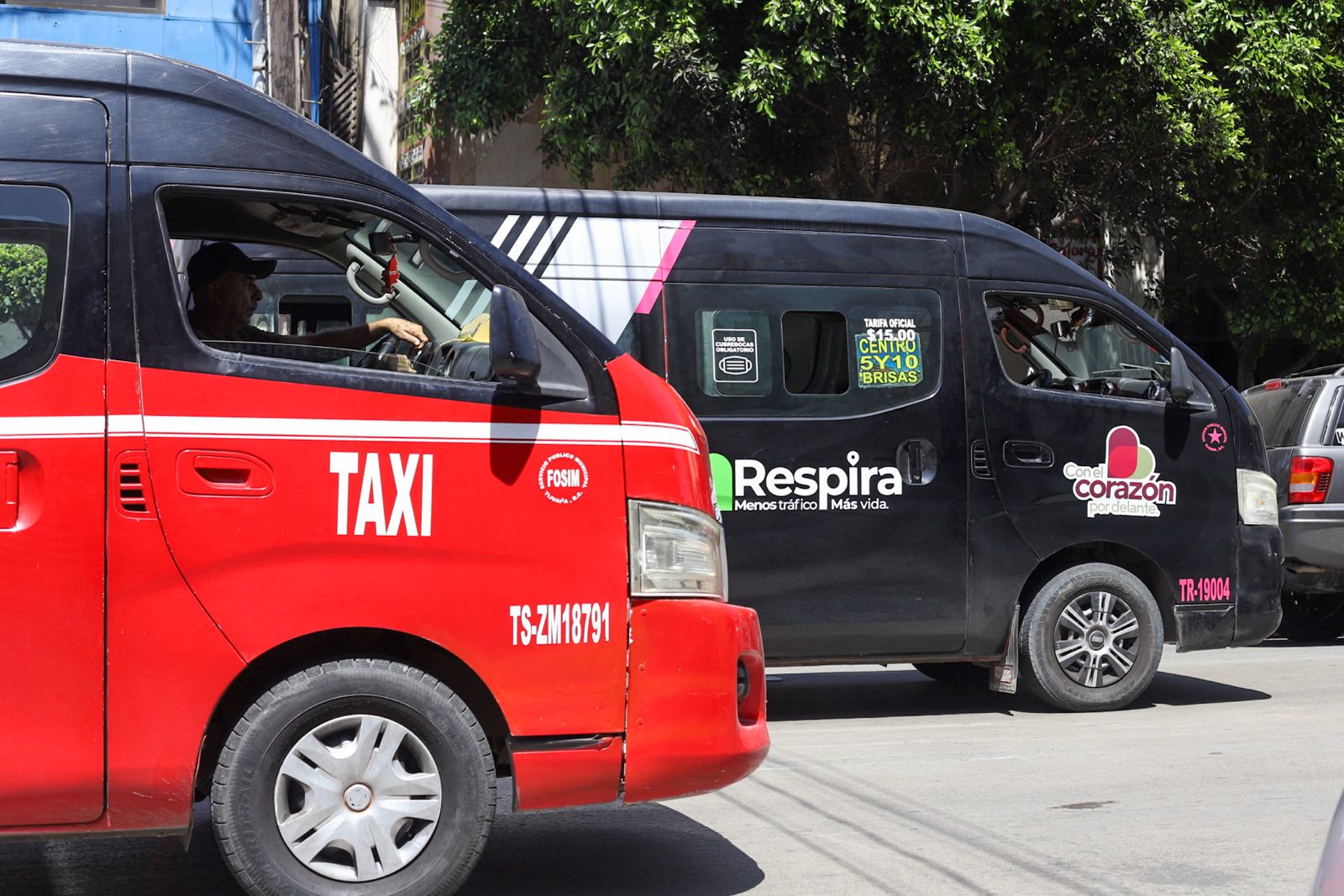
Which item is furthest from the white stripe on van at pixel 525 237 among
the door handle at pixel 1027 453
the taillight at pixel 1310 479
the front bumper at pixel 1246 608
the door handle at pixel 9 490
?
the taillight at pixel 1310 479

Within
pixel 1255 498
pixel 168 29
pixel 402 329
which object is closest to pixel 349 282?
pixel 402 329

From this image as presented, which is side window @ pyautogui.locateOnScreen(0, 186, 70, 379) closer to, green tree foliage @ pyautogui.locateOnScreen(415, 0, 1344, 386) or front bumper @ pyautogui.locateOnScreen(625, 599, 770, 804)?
front bumper @ pyautogui.locateOnScreen(625, 599, 770, 804)

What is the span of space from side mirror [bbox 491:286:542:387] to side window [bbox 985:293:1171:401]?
406cm

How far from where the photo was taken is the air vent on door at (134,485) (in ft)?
12.6

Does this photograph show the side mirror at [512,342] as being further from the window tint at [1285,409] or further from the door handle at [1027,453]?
the window tint at [1285,409]

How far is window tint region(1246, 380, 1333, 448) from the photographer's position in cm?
1041

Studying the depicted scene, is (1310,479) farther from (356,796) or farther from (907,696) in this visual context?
(356,796)

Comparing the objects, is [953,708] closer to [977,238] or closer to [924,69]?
[977,238]

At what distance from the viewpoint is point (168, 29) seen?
15180mm

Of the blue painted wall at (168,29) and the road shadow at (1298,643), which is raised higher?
the blue painted wall at (168,29)

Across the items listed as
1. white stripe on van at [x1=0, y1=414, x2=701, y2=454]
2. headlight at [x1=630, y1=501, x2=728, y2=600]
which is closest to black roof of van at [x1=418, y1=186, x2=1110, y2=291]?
white stripe on van at [x1=0, y1=414, x2=701, y2=454]

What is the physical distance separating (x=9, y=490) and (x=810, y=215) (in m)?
4.45

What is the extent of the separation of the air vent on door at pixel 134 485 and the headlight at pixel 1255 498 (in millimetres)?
5982

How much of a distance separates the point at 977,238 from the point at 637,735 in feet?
13.7
